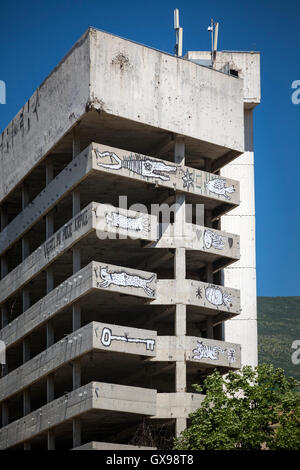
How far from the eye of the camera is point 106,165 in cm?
6362

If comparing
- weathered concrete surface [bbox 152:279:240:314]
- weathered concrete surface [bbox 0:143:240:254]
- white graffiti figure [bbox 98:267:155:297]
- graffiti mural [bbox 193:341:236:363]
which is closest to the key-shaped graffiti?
white graffiti figure [bbox 98:267:155:297]

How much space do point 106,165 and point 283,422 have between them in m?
16.3

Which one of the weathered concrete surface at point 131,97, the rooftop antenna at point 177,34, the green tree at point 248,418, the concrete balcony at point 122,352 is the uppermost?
the rooftop antenna at point 177,34

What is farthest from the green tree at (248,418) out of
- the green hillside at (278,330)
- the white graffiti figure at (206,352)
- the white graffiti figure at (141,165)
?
the green hillside at (278,330)

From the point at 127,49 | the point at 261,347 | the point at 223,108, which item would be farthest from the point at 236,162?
the point at 261,347

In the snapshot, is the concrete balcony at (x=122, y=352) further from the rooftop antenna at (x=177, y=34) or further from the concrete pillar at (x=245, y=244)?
the rooftop antenna at (x=177, y=34)

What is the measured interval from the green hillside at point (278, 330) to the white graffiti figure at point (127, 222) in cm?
6784

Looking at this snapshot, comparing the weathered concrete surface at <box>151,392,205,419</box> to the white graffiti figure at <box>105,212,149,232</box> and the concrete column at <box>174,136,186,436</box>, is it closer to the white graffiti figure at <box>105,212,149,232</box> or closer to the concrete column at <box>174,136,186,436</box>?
the concrete column at <box>174,136,186,436</box>

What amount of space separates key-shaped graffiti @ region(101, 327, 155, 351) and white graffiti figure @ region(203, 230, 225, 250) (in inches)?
297

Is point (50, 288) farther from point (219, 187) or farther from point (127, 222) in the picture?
point (219, 187)

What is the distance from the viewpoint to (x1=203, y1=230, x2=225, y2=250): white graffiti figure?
68062 millimetres

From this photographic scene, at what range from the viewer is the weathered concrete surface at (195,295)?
6588 centimetres

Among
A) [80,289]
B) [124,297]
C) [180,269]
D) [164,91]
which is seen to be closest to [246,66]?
[164,91]

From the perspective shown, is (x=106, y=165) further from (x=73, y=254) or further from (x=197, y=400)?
(x=197, y=400)
